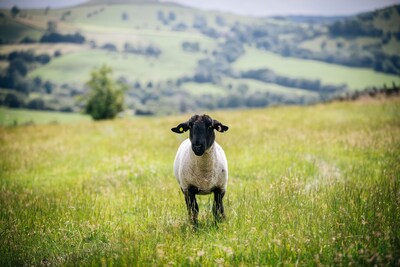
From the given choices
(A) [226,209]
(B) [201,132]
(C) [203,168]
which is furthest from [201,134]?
(A) [226,209]

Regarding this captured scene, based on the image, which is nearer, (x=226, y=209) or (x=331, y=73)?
(x=226, y=209)

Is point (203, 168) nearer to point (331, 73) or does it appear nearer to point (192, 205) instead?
point (192, 205)

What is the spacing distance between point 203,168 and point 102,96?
49.9 metres

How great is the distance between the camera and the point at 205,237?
547 cm

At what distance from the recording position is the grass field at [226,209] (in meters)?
4.55

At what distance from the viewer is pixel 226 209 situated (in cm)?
671

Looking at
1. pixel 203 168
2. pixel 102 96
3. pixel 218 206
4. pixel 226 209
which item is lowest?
pixel 102 96

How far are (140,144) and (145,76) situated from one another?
170753 mm

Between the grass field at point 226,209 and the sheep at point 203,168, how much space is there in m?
0.27

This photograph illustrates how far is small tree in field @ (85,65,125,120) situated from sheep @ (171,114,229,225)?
4864cm

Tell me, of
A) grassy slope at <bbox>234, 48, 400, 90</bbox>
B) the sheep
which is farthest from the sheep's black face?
grassy slope at <bbox>234, 48, 400, 90</bbox>

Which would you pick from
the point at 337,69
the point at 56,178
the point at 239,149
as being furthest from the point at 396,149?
the point at 337,69

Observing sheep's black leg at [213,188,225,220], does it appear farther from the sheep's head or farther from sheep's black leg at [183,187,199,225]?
the sheep's head

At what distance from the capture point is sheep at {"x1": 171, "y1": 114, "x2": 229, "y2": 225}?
601 cm
